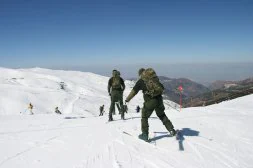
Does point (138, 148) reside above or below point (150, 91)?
below

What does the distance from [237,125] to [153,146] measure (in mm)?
4783

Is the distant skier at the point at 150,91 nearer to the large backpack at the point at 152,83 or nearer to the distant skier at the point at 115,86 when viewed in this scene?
the large backpack at the point at 152,83

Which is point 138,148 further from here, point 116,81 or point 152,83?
point 116,81

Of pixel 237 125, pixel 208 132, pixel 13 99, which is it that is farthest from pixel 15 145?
pixel 13 99

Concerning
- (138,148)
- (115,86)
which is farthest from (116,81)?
(138,148)

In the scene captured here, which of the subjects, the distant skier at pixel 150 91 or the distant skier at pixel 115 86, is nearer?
the distant skier at pixel 150 91

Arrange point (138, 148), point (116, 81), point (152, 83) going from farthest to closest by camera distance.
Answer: point (116, 81) < point (152, 83) < point (138, 148)

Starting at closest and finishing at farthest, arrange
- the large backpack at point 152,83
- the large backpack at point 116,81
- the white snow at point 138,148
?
1. the white snow at point 138,148
2. the large backpack at point 152,83
3. the large backpack at point 116,81

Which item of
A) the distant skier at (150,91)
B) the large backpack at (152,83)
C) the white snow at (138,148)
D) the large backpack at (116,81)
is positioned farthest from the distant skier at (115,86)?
the large backpack at (152,83)

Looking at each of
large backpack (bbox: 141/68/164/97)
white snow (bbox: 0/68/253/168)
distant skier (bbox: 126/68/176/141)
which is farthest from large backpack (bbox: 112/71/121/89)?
large backpack (bbox: 141/68/164/97)

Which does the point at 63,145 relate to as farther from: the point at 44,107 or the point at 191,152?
the point at 44,107

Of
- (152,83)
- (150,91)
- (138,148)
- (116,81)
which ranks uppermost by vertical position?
(152,83)

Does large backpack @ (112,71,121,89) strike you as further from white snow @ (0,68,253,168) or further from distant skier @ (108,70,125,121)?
white snow @ (0,68,253,168)

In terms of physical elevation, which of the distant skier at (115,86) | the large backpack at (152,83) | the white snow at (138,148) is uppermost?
the large backpack at (152,83)
